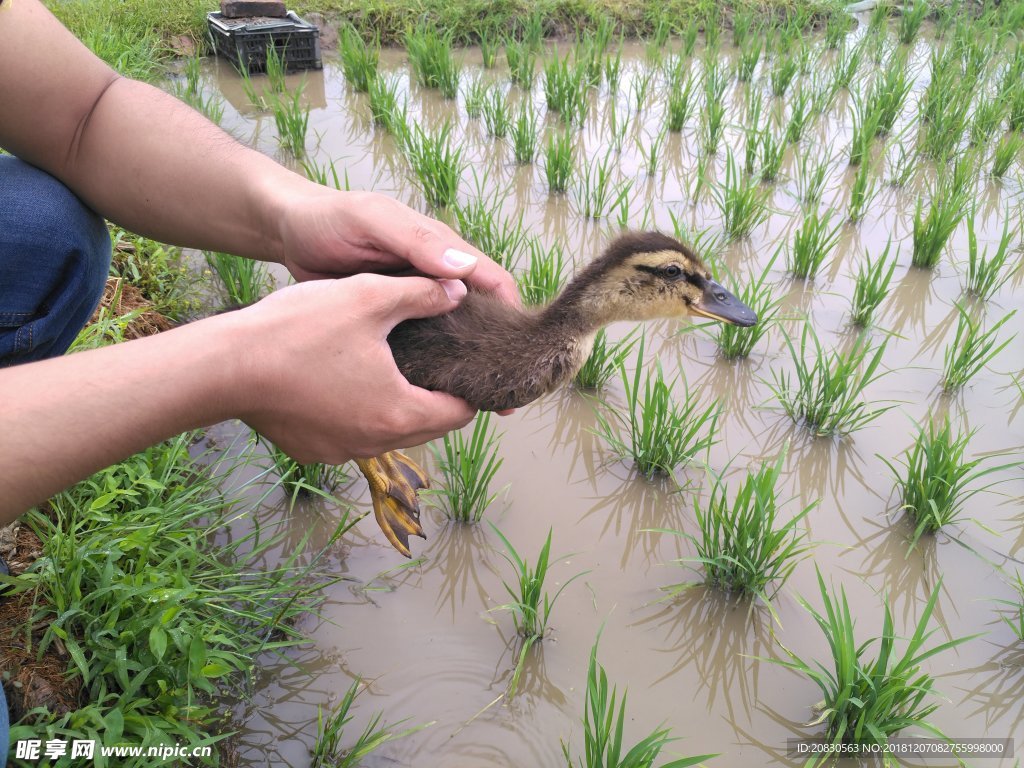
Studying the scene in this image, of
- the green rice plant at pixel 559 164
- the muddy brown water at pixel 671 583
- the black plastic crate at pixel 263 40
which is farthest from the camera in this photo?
the black plastic crate at pixel 263 40

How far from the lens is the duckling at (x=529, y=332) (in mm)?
1886

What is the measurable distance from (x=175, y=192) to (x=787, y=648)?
7.02 ft

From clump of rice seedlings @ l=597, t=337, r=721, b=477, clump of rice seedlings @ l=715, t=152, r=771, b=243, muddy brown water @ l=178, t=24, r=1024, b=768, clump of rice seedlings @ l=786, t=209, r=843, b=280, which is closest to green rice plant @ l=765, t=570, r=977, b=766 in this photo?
muddy brown water @ l=178, t=24, r=1024, b=768

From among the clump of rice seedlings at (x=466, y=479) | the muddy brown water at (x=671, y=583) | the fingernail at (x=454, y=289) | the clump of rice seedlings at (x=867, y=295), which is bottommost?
the muddy brown water at (x=671, y=583)

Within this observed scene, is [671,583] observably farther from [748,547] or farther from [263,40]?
[263,40]

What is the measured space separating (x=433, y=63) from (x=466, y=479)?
12.2ft

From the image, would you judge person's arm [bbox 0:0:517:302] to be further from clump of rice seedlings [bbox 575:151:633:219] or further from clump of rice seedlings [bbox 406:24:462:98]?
clump of rice seedlings [bbox 406:24:462:98]

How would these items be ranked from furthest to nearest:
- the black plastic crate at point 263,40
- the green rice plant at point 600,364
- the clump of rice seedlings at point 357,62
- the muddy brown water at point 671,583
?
the black plastic crate at point 263,40, the clump of rice seedlings at point 357,62, the green rice plant at point 600,364, the muddy brown water at point 671,583

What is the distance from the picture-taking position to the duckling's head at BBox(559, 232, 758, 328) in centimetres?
212

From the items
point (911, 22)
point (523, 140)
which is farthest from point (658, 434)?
point (911, 22)

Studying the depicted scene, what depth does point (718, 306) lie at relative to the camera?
7.39 feet

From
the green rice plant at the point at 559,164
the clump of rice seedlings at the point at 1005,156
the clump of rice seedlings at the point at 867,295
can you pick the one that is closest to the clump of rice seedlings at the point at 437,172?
the green rice plant at the point at 559,164

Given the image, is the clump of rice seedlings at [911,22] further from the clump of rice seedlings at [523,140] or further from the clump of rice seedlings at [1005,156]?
the clump of rice seedlings at [523,140]

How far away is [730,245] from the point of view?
12.6 ft
